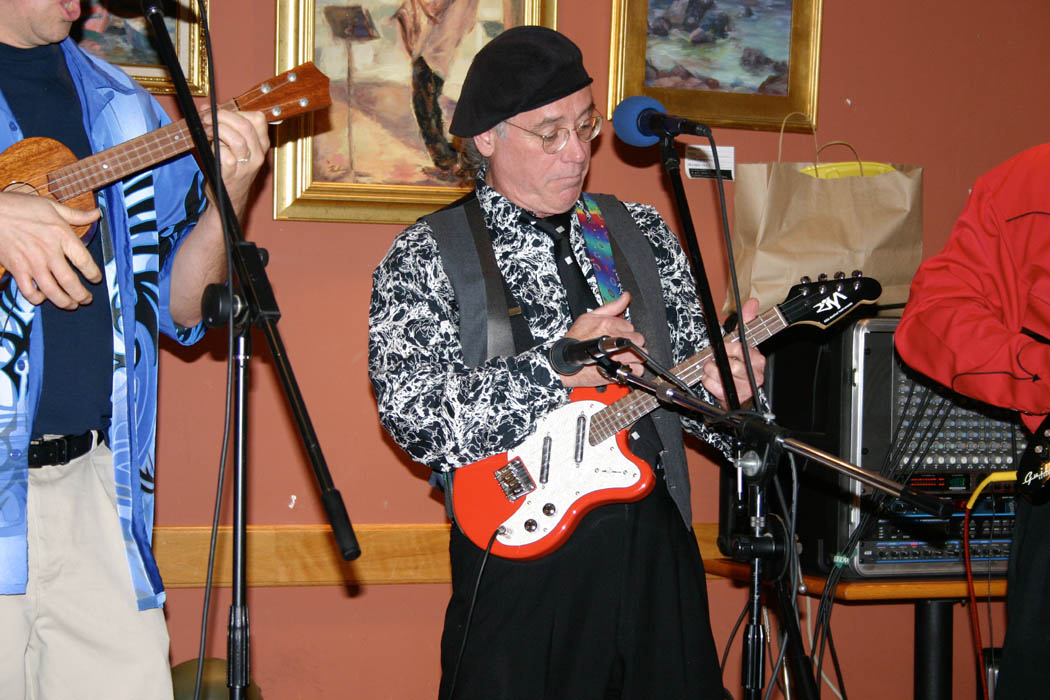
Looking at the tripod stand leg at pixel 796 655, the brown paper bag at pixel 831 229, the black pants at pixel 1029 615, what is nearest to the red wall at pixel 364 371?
the brown paper bag at pixel 831 229

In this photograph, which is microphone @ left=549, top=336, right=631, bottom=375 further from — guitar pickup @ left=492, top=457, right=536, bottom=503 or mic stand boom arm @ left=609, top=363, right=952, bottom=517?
guitar pickup @ left=492, top=457, right=536, bottom=503

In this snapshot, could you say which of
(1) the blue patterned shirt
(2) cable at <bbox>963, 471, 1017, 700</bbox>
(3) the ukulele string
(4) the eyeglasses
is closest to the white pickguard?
(4) the eyeglasses

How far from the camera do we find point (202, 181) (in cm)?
192

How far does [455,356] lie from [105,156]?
69cm

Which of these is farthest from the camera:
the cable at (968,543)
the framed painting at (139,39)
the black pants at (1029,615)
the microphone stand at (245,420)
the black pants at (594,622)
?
the framed painting at (139,39)

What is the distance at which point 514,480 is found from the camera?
1945mm

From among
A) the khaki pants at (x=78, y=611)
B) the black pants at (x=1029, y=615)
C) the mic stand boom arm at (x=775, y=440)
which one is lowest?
the black pants at (x=1029, y=615)

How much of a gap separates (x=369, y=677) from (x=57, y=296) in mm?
1597

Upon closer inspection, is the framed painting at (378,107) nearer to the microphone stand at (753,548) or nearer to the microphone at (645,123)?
the microphone at (645,123)

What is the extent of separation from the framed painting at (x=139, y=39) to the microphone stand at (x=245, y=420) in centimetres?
138

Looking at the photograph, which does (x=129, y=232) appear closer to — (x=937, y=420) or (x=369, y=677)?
(x=369, y=677)

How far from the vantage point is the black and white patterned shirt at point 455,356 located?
187 centimetres

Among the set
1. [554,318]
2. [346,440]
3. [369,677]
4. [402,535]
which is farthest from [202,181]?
[369,677]

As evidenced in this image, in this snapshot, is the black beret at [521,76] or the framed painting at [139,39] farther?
the framed painting at [139,39]
